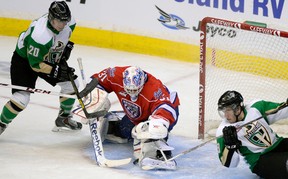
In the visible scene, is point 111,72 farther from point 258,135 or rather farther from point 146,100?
point 258,135

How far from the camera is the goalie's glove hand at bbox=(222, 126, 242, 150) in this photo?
4.12 meters

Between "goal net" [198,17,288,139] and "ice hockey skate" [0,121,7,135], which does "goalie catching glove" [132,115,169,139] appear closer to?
"goal net" [198,17,288,139]

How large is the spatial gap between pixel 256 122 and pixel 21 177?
1.37 metres

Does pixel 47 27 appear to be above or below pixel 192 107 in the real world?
above

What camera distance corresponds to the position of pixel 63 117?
5.36 meters

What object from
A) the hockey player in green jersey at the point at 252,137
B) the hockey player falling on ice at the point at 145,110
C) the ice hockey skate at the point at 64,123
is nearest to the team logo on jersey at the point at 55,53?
the hockey player falling on ice at the point at 145,110

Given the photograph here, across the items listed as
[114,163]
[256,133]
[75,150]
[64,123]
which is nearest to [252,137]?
[256,133]

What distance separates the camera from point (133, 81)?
4.59 m

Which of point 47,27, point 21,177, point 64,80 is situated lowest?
point 21,177

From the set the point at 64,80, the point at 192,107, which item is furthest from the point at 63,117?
the point at 192,107

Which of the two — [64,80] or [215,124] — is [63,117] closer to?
[64,80]

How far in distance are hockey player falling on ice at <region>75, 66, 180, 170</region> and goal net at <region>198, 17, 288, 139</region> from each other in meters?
0.54

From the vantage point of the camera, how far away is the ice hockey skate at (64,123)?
5355 mm

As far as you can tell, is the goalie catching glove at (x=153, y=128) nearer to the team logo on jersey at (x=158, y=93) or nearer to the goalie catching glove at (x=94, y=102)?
the team logo on jersey at (x=158, y=93)
